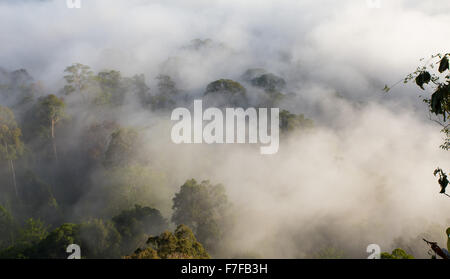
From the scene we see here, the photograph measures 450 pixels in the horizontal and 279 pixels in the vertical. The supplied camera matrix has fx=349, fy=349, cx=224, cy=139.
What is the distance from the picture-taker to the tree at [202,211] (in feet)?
95.2

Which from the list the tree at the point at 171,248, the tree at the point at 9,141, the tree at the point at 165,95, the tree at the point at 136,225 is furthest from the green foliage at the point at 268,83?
the tree at the point at 171,248

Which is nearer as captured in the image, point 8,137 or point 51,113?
point 8,137

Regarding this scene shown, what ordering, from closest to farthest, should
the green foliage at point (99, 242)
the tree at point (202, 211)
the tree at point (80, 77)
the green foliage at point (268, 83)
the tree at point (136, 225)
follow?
the green foliage at point (99, 242) < the tree at point (136, 225) < the tree at point (202, 211) < the tree at point (80, 77) < the green foliage at point (268, 83)

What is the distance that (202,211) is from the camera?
2912cm

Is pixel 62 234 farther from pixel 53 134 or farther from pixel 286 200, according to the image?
pixel 53 134

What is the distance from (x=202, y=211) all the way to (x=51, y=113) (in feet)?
99.5

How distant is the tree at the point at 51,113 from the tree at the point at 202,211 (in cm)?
2766

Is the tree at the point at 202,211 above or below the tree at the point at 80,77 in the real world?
below

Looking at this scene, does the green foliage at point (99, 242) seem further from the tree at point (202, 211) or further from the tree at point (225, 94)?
the tree at point (225, 94)

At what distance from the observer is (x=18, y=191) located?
4428 cm

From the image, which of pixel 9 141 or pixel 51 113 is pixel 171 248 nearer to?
pixel 9 141

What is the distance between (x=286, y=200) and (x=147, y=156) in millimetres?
16757

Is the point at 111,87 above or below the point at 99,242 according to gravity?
above

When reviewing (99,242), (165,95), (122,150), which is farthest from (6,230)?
(165,95)
